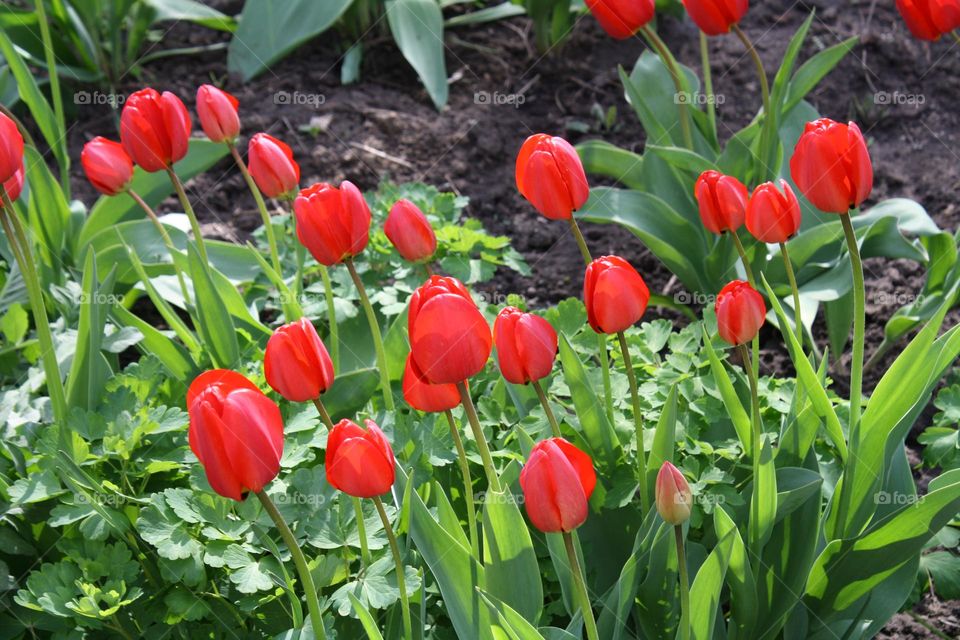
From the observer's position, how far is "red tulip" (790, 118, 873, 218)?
1.43 meters

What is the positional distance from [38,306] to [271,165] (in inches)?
18.4

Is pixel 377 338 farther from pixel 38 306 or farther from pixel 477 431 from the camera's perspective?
pixel 38 306

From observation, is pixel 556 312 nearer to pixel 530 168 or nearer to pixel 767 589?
pixel 530 168

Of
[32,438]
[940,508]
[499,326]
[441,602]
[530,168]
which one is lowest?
[441,602]

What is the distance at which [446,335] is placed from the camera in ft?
3.86

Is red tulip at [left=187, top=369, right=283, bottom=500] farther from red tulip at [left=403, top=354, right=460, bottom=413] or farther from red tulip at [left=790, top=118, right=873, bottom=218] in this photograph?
red tulip at [left=790, top=118, right=873, bottom=218]

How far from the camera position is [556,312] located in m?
1.93

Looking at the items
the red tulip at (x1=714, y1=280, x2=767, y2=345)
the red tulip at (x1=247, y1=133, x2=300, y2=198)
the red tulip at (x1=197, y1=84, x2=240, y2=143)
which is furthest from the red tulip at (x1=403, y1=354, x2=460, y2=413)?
the red tulip at (x1=197, y1=84, x2=240, y2=143)

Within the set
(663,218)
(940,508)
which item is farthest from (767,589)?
(663,218)

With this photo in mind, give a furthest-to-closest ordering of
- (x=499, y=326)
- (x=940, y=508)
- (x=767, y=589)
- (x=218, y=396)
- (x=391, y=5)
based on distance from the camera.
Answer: (x=391, y=5) < (x=767, y=589) < (x=940, y=508) < (x=499, y=326) < (x=218, y=396)

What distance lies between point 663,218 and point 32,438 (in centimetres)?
154

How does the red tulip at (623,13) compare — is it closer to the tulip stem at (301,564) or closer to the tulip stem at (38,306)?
the tulip stem at (38,306)

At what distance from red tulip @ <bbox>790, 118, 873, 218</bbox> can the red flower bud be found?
1.72 ft

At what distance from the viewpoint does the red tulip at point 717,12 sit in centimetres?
218
